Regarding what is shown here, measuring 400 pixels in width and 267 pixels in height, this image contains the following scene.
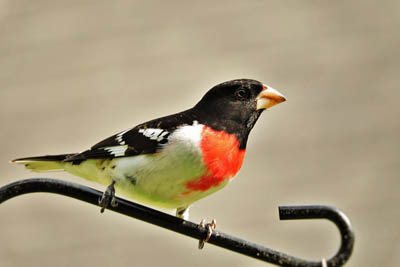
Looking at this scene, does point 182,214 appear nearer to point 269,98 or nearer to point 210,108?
point 210,108

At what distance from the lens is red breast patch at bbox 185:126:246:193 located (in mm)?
2412

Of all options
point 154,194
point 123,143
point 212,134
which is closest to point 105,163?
point 123,143

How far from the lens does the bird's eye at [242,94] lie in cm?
266

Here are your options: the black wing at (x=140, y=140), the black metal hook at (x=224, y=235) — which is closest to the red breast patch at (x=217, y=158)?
the black wing at (x=140, y=140)

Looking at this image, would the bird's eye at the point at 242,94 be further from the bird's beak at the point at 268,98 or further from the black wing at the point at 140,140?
the black wing at the point at 140,140

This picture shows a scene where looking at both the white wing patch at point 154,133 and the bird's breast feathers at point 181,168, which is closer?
the bird's breast feathers at point 181,168

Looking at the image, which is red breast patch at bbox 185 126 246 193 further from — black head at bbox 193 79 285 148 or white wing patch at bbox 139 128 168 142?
white wing patch at bbox 139 128 168 142

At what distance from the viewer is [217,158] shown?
2445mm

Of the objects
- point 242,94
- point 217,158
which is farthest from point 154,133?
point 242,94

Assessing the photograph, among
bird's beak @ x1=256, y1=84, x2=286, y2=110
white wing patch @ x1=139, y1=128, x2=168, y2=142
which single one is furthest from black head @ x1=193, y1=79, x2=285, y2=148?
white wing patch @ x1=139, y1=128, x2=168, y2=142

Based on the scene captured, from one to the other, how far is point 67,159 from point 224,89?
32.3 inches

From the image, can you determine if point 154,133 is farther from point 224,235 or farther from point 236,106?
point 224,235

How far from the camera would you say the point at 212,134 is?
8.27 ft

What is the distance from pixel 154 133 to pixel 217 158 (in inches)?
12.8
